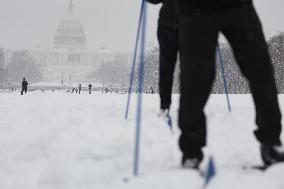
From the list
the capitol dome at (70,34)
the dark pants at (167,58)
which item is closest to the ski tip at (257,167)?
the dark pants at (167,58)

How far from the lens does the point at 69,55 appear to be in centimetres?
16375

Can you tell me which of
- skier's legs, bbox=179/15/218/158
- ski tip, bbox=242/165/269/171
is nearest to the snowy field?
ski tip, bbox=242/165/269/171

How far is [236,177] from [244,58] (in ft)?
2.95

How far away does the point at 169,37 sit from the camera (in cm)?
545

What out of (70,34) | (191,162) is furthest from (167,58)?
(70,34)

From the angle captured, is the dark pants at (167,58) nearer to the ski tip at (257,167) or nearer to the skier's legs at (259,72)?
the skier's legs at (259,72)

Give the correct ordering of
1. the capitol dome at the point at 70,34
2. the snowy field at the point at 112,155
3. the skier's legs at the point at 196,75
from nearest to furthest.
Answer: the snowy field at the point at 112,155 → the skier's legs at the point at 196,75 → the capitol dome at the point at 70,34

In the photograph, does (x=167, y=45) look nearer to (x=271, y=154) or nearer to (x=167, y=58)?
(x=167, y=58)

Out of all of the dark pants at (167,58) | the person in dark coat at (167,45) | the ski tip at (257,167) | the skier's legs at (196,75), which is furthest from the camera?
the dark pants at (167,58)

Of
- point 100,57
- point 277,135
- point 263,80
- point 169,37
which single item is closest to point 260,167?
point 277,135

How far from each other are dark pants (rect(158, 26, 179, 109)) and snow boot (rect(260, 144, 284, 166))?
2.56 meters

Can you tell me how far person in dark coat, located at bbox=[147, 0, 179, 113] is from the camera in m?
5.32

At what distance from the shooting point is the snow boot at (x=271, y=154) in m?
2.94

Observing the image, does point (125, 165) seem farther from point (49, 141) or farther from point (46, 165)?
point (49, 141)
